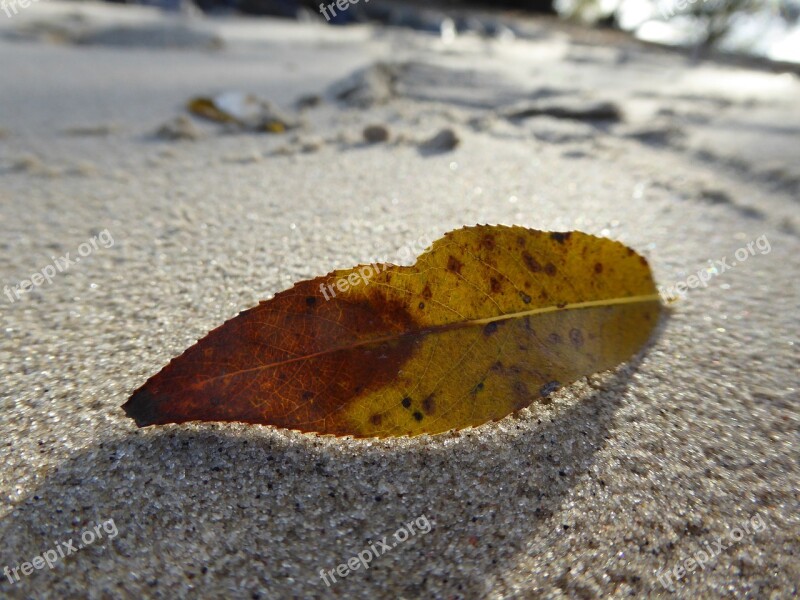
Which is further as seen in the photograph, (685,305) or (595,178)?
(595,178)

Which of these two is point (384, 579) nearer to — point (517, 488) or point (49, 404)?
point (517, 488)

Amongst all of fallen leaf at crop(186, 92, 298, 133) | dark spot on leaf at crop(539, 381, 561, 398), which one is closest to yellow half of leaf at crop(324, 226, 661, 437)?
dark spot on leaf at crop(539, 381, 561, 398)

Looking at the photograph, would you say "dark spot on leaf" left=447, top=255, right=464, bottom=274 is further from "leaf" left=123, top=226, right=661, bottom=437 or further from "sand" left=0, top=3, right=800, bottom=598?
"sand" left=0, top=3, right=800, bottom=598

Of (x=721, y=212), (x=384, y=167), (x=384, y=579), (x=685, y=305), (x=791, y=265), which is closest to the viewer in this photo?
(x=384, y=579)

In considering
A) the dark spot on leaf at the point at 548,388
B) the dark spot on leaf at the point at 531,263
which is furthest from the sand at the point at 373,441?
the dark spot on leaf at the point at 531,263

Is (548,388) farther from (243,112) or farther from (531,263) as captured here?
(243,112)

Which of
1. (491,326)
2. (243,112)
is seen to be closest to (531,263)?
(491,326)

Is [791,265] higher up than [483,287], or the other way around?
[483,287]

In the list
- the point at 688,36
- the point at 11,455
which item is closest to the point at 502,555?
the point at 11,455
